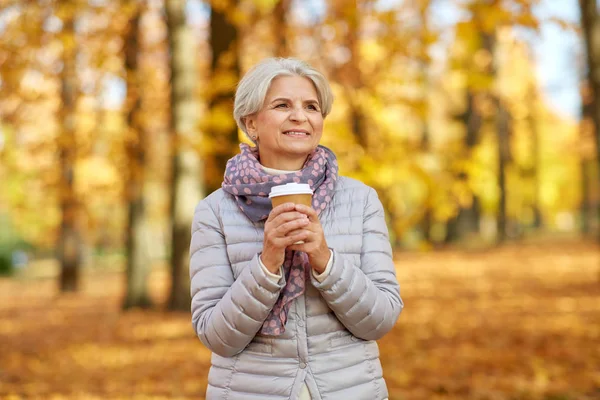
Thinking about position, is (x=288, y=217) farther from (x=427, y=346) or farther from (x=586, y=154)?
(x=586, y=154)

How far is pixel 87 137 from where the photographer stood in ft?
46.7

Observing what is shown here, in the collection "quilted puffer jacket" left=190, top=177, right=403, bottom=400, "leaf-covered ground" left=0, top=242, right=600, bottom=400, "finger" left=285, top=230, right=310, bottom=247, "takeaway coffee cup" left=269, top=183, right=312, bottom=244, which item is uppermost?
"takeaway coffee cup" left=269, top=183, right=312, bottom=244

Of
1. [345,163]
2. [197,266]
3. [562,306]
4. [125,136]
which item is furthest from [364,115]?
[125,136]

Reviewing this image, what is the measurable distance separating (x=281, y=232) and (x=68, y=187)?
15617 millimetres

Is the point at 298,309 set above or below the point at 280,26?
below

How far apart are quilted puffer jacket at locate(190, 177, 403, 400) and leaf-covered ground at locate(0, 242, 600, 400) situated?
3.71m

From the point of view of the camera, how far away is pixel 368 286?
230 centimetres

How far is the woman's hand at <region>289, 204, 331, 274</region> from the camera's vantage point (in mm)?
2123

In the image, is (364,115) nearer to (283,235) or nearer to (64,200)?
(283,235)

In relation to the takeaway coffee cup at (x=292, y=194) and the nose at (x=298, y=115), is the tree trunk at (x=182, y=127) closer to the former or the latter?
the nose at (x=298, y=115)

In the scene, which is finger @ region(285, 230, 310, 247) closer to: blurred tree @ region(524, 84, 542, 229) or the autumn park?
the autumn park

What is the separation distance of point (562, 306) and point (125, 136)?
8.38 meters

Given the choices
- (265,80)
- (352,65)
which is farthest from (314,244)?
(352,65)

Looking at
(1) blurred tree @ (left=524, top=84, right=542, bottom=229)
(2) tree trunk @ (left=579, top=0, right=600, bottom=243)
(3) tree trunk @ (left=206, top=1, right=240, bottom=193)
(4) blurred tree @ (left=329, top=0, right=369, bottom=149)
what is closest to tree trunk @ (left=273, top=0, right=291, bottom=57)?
(3) tree trunk @ (left=206, top=1, right=240, bottom=193)
